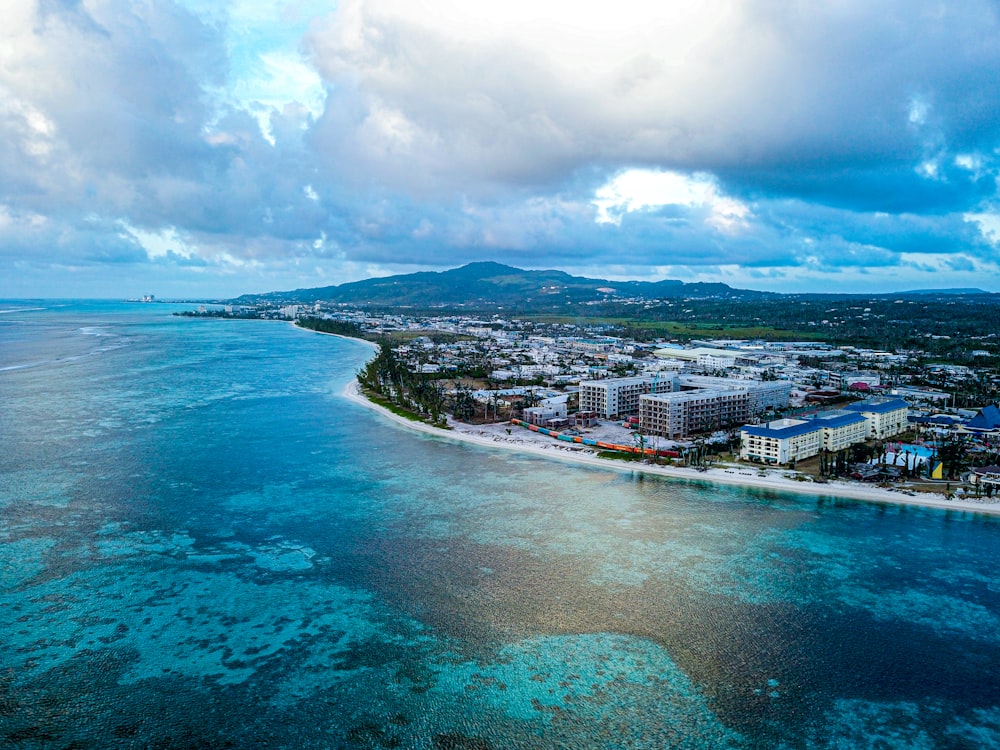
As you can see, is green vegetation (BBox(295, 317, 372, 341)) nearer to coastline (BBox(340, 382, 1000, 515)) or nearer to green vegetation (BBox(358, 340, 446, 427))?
green vegetation (BBox(358, 340, 446, 427))

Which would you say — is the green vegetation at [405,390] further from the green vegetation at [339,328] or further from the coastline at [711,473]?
the green vegetation at [339,328]

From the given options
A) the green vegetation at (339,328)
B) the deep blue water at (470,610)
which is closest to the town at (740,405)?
the deep blue water at (470,610)

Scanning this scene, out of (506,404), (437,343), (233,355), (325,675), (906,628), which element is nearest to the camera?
(325,675)

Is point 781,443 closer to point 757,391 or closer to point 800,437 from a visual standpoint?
point 800,437

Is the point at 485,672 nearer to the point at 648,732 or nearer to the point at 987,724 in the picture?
the point at 648,732

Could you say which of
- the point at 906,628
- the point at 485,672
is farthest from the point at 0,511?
the point at 906,628
